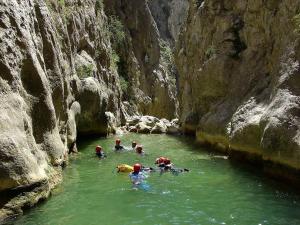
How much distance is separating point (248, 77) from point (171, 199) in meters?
10.6

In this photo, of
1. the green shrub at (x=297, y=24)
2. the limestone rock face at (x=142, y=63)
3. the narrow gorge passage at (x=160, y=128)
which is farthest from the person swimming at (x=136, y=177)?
the limestone rock face at (x=142, y=63)

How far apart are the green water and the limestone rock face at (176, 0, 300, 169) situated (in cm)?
152

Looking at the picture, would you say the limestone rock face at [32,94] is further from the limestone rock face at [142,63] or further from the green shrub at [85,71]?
the limestone rock face at [142,63]

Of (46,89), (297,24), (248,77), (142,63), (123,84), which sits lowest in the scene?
(46,89)

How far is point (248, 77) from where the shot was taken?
21.9 m

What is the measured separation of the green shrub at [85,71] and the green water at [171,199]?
9954 mm

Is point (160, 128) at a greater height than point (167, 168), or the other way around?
point (160, 128)

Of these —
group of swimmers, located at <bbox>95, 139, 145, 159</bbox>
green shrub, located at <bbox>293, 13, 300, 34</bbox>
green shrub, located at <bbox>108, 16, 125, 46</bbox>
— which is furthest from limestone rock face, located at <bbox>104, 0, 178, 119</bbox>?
green shrub, located at <bbox>293, 13, 300, 34</bbox>

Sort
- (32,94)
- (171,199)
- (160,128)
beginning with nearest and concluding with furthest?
1. (171,199)
2. (32,94)
3. (160,128)

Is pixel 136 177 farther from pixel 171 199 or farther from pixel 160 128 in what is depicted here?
pixel 160 128

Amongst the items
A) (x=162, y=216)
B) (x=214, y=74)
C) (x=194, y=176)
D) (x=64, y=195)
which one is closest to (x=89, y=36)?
(x=214, y=74)

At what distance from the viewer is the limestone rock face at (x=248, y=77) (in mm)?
15188

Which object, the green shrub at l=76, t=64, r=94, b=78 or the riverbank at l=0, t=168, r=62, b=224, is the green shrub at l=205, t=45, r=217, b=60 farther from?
the riverbank at l=0, t=168, r=62, b=224

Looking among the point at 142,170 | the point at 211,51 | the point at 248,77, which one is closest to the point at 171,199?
the point at 142,170
